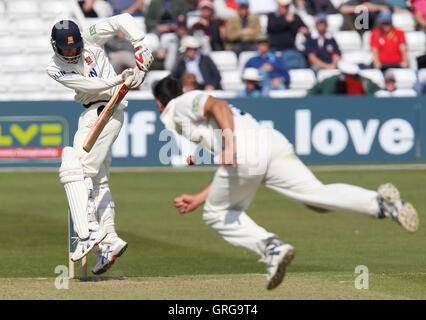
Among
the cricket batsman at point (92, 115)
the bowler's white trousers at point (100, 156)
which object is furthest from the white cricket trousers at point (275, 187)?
the bowler's white trousers at point (100, 156)

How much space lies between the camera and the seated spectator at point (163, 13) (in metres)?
19.3

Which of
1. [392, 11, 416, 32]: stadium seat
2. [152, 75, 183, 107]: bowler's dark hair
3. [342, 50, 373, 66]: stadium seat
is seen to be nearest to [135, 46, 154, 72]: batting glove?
[152, 75, 183, 107]: bowler's dark hair

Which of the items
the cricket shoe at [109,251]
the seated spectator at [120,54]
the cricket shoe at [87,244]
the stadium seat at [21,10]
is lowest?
the cricket shoe at [109,251]

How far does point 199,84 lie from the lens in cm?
1761

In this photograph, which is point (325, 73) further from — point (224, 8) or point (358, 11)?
point (224, 8)

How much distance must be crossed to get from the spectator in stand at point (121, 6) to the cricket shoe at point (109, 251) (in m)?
11.7

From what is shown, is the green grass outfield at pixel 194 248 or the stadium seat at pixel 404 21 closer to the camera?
the green grass outfield at pixel 194 248

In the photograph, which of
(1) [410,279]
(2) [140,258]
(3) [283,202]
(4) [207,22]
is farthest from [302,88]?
(1) [410,279]

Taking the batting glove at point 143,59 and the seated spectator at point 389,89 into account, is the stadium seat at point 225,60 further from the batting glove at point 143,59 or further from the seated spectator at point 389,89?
the batting glove at point 143,59

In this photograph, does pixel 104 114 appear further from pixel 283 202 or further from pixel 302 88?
pixel 302 88

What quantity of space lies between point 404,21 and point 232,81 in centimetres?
396

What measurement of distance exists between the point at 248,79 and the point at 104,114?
9.51 meters

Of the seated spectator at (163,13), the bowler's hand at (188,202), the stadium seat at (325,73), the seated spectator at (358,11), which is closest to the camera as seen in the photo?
the bowler's hand at (188,202)

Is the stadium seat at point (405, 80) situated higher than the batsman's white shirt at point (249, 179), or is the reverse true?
the batsman's white shirt at point (249, 179)
